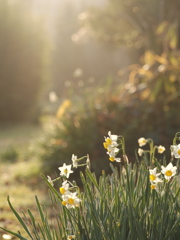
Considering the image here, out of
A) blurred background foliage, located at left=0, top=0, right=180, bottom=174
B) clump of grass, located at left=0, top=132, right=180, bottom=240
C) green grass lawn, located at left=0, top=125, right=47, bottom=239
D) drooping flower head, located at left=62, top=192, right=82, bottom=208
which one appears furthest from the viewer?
blurred background foliage, located at left=0, top=0, right=180, bottom=174

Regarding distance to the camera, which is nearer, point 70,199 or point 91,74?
point 70,199

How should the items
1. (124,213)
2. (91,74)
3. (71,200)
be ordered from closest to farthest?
1. (71,200)
2. (124,213)
3. (91,74)

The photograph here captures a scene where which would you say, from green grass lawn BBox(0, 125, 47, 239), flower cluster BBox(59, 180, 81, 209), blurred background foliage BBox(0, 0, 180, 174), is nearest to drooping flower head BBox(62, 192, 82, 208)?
flower cluster BBox(59, 180, 81, 209)

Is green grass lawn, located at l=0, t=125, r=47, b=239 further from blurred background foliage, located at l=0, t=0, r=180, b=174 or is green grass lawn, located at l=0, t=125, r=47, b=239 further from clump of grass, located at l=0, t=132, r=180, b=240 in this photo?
clump of grass, located at l=0, t=132, r=180, b=240

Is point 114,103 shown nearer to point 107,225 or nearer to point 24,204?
point 24,204

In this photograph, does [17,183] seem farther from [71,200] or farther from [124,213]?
[71,200]

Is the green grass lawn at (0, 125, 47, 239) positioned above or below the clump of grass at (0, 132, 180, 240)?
above

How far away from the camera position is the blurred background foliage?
19.9 feet

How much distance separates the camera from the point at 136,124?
5973mm

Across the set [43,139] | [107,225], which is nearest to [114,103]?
[43,139]

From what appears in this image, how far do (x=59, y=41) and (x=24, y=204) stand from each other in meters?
25.5

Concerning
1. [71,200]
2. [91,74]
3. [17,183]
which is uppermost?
[91,74]

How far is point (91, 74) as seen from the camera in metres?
30.0

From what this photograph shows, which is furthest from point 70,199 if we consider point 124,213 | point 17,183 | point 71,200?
point 17,183
